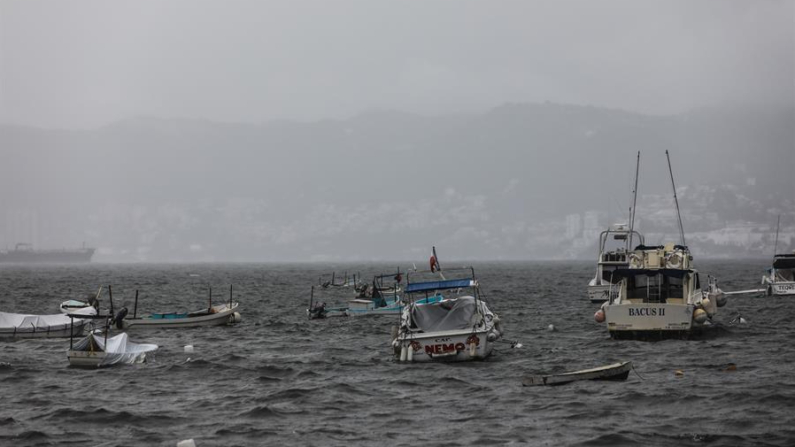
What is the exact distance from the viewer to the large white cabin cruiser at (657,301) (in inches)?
1909

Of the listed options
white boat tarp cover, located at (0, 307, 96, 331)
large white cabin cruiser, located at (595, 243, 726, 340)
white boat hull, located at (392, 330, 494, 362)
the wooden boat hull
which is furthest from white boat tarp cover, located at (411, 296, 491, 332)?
the wooden boat hull

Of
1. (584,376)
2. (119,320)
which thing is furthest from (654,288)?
(119,320)

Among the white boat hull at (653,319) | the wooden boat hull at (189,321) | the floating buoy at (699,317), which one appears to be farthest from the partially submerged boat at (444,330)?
the wooden boat hull at (189,321)

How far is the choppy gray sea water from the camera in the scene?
2766 centimetres

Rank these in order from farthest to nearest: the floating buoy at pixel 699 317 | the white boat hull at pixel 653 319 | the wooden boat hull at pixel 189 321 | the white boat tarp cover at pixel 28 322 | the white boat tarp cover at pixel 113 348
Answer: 1. the wooden boat hull at pixel 189 321
2. the white boat tarp cover at pixel 28 322
3. the floating buoy at pixel 699 317
4. the white boat hull at pixel 653 319
5. the white boat tarp cover at pixel 113 348

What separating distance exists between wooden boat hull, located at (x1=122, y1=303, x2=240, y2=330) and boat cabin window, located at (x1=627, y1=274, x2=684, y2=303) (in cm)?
2732

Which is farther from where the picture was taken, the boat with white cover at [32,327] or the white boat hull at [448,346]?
the boat with white cover at [32,327]

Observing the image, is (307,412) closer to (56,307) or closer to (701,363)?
(701,363)

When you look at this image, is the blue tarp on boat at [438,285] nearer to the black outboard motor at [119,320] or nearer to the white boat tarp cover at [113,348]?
the white boat tarp cover at [113,348]

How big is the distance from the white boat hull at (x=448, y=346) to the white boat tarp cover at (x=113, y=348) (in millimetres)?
12393

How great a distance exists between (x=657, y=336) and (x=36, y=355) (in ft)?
101

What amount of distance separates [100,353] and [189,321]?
21408 millimetres

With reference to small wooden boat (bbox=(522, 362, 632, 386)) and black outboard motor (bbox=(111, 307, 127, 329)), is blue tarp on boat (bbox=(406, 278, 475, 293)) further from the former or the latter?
black outboard motor (bbox=(111, 307, 127, 329))

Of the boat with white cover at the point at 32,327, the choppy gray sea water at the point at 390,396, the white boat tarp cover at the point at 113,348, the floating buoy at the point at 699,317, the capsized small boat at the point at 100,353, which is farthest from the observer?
the boat with white cover at the point at 32,327
